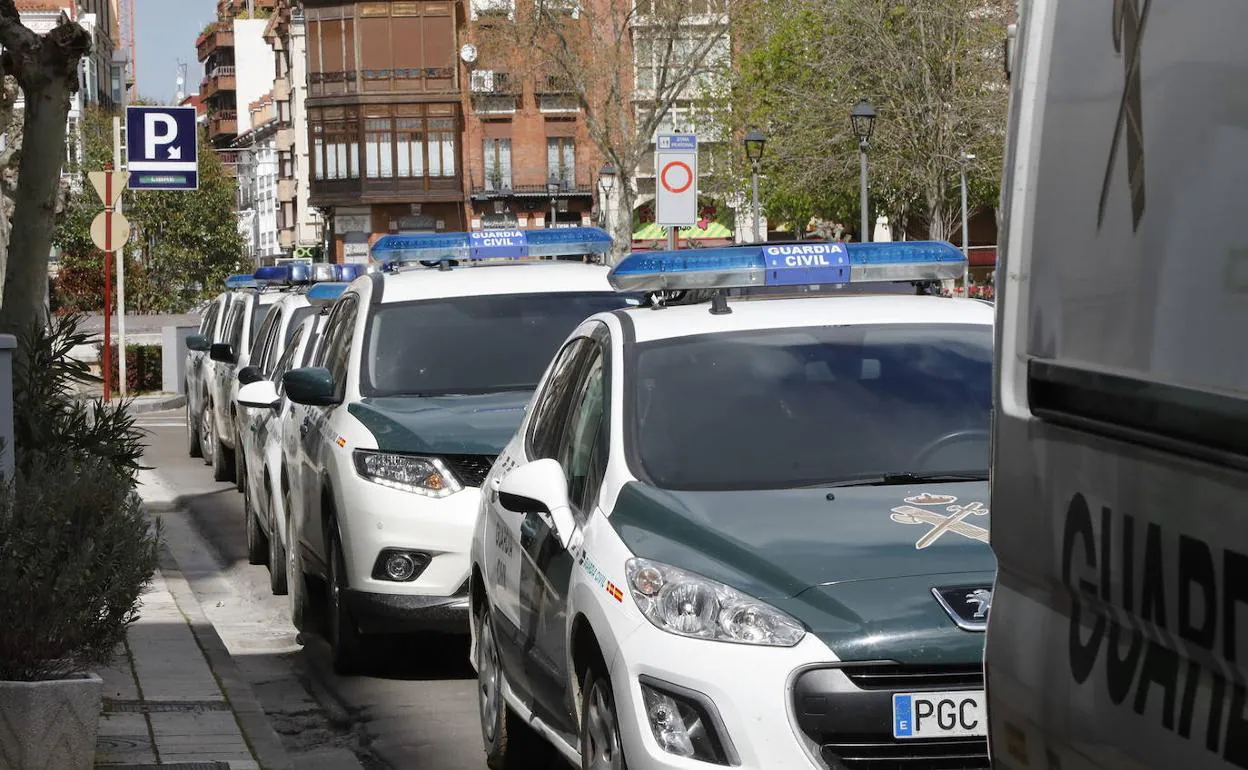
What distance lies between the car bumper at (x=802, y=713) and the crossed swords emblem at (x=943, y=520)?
56 centimetres

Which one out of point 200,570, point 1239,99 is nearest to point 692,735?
point 1239,99

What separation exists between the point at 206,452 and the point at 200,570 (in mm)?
8407

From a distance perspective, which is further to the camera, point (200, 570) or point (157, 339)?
point (157, 339)

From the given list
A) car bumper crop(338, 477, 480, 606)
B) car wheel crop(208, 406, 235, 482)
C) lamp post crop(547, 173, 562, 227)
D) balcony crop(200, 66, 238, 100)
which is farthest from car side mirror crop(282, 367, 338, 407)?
balcony crop(200, 66, 238, 100)

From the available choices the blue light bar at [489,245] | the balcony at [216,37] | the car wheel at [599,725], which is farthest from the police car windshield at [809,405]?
the balcony at [216,37]

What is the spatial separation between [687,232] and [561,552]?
62218 millimetres

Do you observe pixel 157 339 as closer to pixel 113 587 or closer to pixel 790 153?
pixel 790 153

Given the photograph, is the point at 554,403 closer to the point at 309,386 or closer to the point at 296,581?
the point at 309,386

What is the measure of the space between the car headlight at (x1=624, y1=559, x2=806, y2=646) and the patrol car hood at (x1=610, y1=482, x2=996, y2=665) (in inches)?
1.4

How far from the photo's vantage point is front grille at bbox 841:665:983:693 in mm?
4648

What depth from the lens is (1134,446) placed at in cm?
257

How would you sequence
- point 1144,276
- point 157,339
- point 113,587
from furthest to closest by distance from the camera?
point 157,339 < point 113,587 < point 1144,276

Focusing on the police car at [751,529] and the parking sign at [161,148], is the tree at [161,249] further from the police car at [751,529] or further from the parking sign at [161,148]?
the police car at [751,529]

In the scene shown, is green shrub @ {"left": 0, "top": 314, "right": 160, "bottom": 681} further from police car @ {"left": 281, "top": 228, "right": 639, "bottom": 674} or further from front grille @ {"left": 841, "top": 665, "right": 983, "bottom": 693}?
front grille @ {"left": 841, "top": 665, "right": 983, "bottom": 693}
